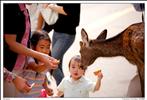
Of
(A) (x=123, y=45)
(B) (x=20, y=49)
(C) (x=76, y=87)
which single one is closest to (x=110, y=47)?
(A) (x=123, y=45)

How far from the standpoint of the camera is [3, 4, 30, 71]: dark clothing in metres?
2.24

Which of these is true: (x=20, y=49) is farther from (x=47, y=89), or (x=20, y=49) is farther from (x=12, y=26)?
(x=47, y=89)

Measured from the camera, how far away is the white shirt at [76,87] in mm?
2266

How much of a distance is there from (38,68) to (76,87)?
0.24 meters

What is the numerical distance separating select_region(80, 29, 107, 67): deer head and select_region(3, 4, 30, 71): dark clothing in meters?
0.34

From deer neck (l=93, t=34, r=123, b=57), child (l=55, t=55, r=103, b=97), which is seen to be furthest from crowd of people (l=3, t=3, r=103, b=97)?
deer neck (l=93, t=34, r=123, b=57)

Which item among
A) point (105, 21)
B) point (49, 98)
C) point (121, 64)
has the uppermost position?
point (105, 21)

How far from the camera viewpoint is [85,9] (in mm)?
2264

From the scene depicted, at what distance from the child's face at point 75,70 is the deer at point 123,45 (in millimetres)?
33

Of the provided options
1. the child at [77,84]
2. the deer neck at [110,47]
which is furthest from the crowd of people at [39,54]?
the deer neck at [110,47]

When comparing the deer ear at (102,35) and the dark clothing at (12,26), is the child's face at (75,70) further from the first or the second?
the dark clothing at (12,26)

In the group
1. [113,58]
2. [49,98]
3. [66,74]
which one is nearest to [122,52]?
[113,58]

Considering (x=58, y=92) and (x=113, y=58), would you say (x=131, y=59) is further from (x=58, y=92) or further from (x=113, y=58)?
(x=58, y=92)

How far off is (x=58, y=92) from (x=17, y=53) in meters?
0.32
